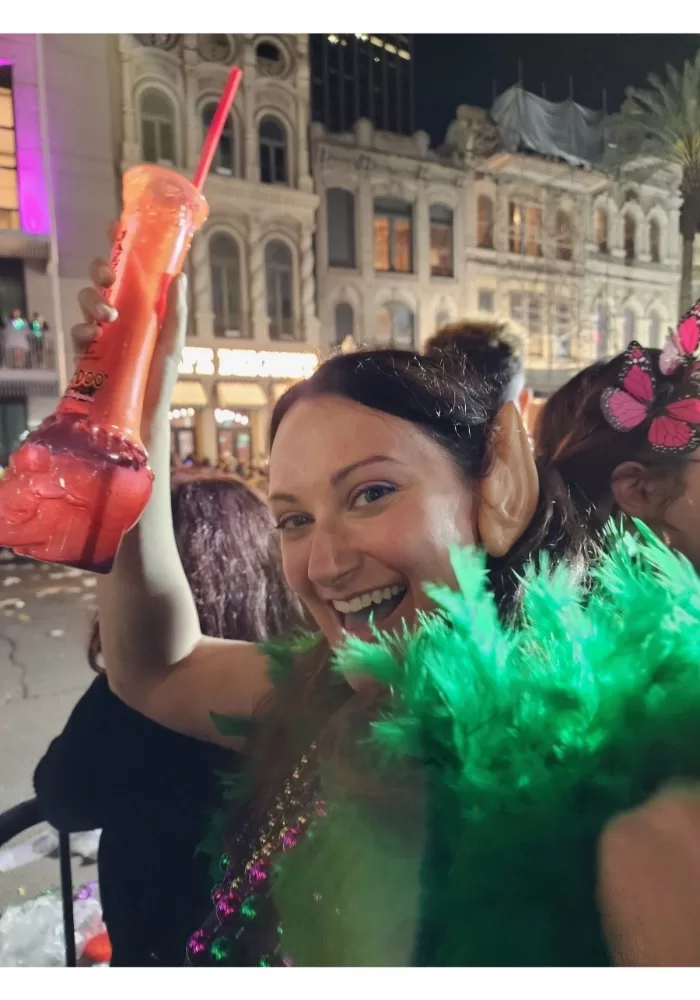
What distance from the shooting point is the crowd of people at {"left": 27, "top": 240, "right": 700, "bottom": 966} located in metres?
0.50

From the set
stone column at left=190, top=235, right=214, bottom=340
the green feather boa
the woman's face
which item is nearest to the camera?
the green feather boa

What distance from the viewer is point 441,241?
0.73 meters

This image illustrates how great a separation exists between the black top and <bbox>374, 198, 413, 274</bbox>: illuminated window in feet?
2.04

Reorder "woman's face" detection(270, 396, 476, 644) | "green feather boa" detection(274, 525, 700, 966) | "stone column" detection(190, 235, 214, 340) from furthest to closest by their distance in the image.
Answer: "stone column" detection(190, 235, 214, 340) < "woman's face" detection(270, 396, 476, 644) < "green feather boa" detection(274, 525, 700, 966)

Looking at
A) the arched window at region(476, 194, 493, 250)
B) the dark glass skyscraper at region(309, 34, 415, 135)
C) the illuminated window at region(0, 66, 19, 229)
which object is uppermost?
the dark glass skyscraper at region(309, 34, 415, 135)

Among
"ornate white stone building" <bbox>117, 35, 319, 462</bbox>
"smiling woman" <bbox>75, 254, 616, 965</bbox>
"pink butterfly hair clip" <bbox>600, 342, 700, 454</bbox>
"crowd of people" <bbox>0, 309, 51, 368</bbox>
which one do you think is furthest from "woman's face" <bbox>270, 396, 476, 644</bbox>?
"crowd of people" <bbox>0, 309, 51, 368</bbox>

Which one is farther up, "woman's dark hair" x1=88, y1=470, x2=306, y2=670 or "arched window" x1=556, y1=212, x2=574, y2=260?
"arched window" x1=556, y1=212, x2=574, y2=260

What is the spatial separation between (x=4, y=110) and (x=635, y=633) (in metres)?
0.84

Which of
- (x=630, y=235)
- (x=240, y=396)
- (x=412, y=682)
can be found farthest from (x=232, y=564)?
(x=630, y=235)

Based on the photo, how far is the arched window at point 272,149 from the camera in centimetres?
71

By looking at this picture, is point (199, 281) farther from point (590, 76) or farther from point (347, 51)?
point (590, 76)

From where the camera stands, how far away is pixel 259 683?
0.74m

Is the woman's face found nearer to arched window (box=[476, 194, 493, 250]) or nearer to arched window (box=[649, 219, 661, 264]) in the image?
arched window (box=[476, 194, 493, 250])
